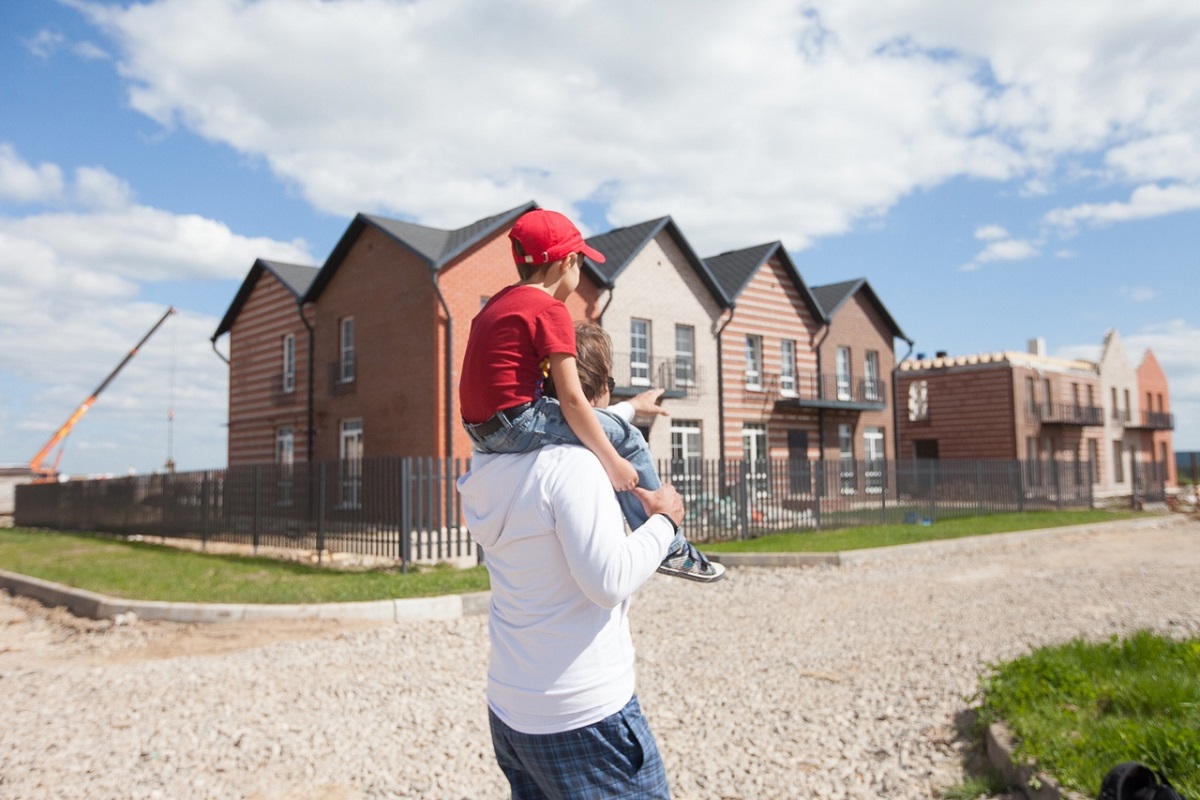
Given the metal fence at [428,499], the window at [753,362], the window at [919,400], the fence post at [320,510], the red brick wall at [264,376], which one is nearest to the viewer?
the metal fence at [428,499]

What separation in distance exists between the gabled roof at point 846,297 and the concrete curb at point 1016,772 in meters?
25.5

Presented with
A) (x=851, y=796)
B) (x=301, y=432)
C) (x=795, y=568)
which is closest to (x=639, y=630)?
(x=851, y=796)

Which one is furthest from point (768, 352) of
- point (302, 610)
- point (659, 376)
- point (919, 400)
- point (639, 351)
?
point (302, 610)

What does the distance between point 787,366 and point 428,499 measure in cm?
1797

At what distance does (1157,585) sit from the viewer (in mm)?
10172

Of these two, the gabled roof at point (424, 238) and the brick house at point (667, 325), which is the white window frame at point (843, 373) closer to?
the brick house at point (667, 325)

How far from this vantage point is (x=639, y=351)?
2372 centimetres

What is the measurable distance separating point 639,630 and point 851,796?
3962 mm

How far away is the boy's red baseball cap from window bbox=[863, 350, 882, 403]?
29144 millimetres

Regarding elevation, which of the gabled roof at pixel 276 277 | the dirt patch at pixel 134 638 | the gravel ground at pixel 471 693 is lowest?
the dirt patch at pixel 134 638

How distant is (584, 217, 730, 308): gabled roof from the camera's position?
2255 cm

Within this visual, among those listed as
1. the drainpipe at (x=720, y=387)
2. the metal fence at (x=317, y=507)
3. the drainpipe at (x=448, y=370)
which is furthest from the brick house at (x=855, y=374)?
the metal fence at (x=317, y=507)

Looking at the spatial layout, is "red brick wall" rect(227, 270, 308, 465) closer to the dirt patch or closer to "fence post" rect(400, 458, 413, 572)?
"fence post" rect(400, 458, 413, 572)

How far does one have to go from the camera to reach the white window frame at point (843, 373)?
29.5 metres
